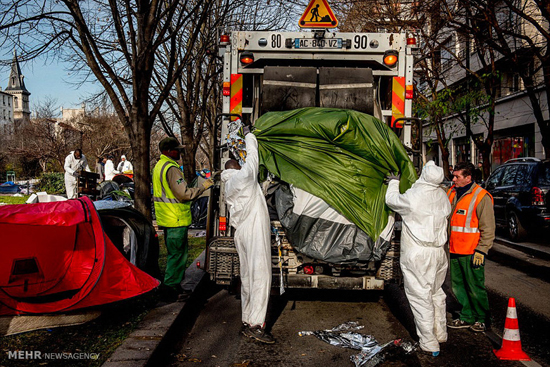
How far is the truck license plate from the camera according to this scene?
6055 mm

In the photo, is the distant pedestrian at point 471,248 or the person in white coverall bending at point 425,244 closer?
the person in white coverall bending at point 425,244

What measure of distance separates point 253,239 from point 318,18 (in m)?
3.19

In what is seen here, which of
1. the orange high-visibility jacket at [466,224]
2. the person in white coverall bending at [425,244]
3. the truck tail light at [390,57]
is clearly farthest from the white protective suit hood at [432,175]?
the truck tail light at [390,57]

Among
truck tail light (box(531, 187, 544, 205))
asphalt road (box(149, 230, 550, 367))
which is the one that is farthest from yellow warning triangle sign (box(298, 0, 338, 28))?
truck tail light (box(531, 187, 544, 205))

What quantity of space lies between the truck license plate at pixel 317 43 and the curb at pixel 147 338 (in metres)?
3.27

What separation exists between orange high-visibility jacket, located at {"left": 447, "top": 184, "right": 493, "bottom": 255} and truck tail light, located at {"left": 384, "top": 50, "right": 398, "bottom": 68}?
1.84 meters

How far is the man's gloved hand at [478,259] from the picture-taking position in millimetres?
4977

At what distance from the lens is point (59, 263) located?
15.5 feet

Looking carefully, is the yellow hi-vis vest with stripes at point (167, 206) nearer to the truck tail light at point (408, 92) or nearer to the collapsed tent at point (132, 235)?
the collapsed tent at point (132, 235)

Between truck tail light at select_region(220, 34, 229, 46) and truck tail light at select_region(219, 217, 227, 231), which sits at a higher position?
truck tail light at select_region(220, 34, 229, 46)

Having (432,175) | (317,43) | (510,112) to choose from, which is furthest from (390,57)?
(510,112)

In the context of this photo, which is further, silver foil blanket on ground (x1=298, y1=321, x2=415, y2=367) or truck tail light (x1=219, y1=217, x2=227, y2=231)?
truck tail light (x1=219, y1=217, x2=227, y2=231)

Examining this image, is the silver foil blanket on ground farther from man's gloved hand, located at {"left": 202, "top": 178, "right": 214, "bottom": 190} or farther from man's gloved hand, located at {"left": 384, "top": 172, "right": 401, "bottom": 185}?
man's gloved hand, located at {"left": 202, "top": 178, "right": 214, "bottom": 190}

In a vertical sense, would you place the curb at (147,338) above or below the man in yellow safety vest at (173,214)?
below
